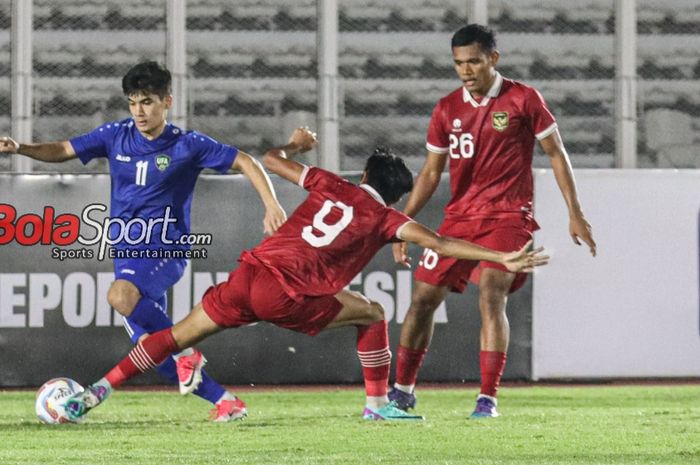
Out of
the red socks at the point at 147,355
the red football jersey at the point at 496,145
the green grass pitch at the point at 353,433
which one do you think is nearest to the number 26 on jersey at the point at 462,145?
the red football jersey at the point at 496,145

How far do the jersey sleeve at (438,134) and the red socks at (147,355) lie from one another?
172 centimetres

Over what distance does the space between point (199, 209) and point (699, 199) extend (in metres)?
3.34

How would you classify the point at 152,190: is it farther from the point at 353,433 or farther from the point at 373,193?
the point at 353,433

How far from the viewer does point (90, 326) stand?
9.95 metres

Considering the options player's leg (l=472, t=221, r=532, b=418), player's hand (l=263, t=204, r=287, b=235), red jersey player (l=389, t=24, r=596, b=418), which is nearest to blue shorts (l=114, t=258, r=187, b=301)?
player's hand (l=263, t=204, r=287, b=235)

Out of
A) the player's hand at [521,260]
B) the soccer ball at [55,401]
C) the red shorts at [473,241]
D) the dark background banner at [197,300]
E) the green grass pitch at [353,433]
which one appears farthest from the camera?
the dark background banner at [197,300]

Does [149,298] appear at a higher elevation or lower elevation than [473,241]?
Answer: lower

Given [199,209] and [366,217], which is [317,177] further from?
[199,209]

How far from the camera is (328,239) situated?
6.95m

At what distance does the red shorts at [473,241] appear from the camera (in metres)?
7.61

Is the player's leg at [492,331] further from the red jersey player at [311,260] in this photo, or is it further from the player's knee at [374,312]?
the red jersey player at [311,260]

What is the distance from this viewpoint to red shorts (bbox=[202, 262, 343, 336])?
6.92 m

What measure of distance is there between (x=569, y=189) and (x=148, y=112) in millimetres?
2121

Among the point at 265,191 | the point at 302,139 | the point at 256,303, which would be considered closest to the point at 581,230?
the point at 302,139
